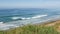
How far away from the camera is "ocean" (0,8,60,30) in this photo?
393 cm

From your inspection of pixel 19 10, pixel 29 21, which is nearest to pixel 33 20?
pixel 29 21

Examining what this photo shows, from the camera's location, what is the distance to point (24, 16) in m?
4.06

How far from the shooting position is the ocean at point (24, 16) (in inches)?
155

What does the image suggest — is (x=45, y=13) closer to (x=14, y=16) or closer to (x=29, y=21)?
(x=29, y=21)

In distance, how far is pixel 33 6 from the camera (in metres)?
4.13

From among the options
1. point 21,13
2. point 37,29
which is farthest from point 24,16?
point 37,29

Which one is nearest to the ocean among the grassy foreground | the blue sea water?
the blue sea water

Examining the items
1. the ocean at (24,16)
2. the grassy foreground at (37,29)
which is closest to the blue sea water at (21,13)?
the ocean at (24,16)

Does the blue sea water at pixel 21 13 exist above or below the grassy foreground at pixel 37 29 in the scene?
above

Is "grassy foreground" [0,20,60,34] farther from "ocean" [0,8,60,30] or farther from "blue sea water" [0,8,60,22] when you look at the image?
"blue sea water" [0,8,60,22]

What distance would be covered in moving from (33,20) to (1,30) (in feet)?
2.68

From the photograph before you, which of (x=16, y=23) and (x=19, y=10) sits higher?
(x=19, y=10)

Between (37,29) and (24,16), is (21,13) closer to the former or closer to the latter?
(24,16)

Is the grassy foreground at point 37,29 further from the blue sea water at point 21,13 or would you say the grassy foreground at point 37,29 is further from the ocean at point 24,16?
the blue sea water at point 21,13
